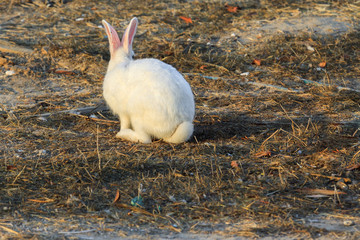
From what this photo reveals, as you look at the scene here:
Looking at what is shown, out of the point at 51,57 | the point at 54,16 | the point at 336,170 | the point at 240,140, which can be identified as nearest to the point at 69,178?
the point at 240,140

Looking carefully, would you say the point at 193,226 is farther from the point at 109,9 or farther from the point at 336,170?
the point at 109,9

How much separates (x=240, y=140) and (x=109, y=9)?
4765 mm

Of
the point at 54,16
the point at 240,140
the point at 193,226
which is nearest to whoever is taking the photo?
the point at 193,226

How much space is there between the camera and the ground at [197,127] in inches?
154

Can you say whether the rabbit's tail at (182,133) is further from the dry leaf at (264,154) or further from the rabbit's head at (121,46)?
the rabbit's head at (121,46)

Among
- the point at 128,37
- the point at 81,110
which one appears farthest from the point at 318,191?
the point at 81,110

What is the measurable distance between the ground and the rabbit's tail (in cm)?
8

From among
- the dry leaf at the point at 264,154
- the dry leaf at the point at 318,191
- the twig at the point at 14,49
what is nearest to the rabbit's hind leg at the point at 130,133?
the dry leaf at the point at 264,154

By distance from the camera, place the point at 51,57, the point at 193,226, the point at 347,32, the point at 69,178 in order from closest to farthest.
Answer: the point at 193,226
the point at 69,178
the point at 51,57
the point at 347,32

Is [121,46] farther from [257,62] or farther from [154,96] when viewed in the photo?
[257,62]

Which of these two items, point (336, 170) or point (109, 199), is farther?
point (336, 170)

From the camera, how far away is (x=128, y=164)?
15.4ft

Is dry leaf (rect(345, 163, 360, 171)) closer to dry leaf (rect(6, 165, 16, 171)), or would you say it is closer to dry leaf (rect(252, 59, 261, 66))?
dry leaf (rect(6, 165, 16, 171))

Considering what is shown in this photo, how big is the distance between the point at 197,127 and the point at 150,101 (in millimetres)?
926
